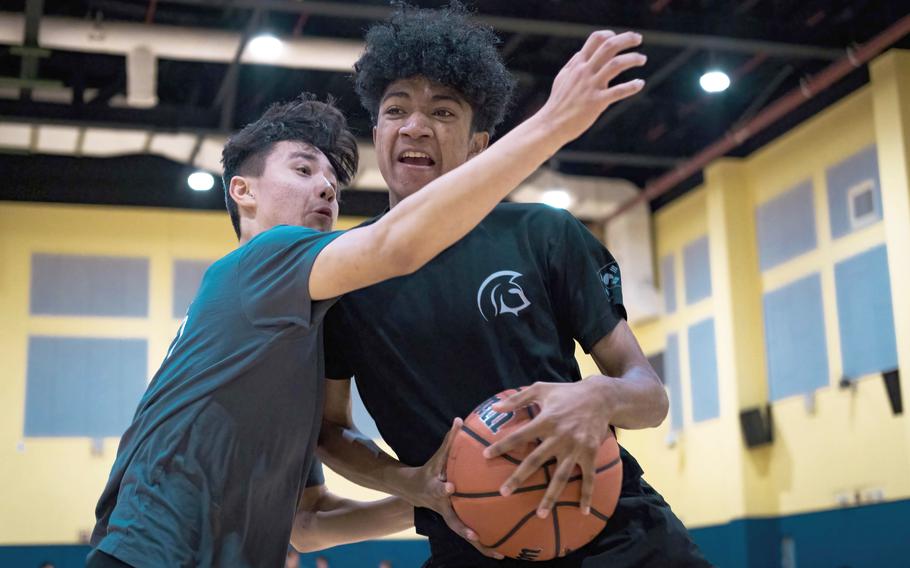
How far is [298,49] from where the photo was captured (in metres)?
13.2

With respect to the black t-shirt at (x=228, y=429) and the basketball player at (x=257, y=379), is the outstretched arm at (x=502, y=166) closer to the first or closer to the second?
the basketball player at (x=257, y=379)

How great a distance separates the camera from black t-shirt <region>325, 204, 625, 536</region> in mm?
3404

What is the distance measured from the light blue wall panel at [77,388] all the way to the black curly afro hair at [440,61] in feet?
47.2

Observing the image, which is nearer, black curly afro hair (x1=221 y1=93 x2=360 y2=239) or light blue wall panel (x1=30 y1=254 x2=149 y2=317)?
black curly afro hair (x1=221 y1=93 x2=360 y2=239)

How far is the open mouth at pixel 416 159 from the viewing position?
12.1ft

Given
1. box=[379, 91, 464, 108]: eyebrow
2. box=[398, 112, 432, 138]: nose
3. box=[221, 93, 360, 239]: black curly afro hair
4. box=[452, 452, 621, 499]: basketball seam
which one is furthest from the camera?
box=[221, 93, 360, 239]: black curly afro hair

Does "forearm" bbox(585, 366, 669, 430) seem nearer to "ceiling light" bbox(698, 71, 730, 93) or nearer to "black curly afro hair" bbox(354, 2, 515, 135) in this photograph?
"black curly afro hair" bbox(354, 2, 515, 135)

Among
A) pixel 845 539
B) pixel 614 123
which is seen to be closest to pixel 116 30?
pixel 614 123

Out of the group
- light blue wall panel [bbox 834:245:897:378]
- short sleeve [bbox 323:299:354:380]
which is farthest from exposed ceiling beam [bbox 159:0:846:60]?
short sleeve [bbox 323:299:354:380]

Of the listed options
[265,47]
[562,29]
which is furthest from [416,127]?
[562,29]

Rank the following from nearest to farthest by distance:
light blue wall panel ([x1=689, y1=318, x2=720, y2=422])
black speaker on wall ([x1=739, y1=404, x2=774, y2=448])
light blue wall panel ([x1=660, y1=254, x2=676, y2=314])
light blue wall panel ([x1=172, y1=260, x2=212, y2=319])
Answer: black speaker on wall ([x1=739, y1=404, x2=774, y2=448]), light blue wall panel ([x1=689, y1=318, x2=720, y2=422]), light blue wall panel ([x1=172, y1=260, x2=212, y2=319]), light blue wall panel ([x1=660, y1=254, x2=676, y2=314])

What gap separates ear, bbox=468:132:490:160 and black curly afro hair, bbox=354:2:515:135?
0.9 inches

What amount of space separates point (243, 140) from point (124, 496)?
1364 mm

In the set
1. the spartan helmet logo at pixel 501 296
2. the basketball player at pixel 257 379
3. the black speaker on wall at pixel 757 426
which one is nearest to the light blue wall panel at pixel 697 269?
the black speaker on wall at pixel 757 426
